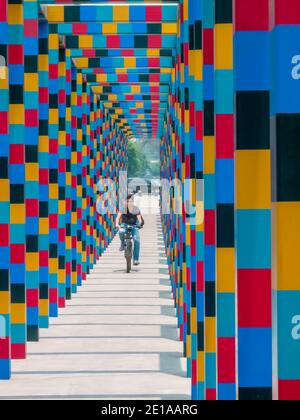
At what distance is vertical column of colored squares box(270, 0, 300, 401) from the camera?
2.95 m

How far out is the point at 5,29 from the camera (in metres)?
9.34

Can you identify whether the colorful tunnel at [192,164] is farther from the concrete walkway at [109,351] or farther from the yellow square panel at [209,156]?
the concrete walkway at [109,351]

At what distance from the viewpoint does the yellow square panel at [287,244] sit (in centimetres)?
300

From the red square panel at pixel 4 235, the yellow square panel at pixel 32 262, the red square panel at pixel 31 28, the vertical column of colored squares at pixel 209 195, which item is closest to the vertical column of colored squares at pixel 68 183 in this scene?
the red square panel at pixel 31 28

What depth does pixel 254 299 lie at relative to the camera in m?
3.57

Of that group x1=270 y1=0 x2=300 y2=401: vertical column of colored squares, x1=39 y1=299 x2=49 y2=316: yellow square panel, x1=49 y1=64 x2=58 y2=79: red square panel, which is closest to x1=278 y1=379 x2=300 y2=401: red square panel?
x1=270 y1=0 x2=300 y2=401: vertical column of colored squares

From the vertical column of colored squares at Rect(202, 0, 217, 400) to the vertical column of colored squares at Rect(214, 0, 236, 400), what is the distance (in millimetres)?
1143

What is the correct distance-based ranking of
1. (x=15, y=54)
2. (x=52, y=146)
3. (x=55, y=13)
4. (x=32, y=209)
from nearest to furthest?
1. (x=15, y=54)
2. (x=32, y=209)
3. (x=55, y=13)
4. (x=52, y=146)

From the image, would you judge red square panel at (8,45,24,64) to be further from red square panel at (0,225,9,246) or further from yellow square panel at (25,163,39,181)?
red square panel at (0,225,9,246)

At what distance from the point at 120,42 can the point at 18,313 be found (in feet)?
22.4

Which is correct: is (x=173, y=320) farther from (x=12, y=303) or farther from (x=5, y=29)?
(x=5, y=29)

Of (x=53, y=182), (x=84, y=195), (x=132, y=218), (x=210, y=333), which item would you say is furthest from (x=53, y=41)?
(x=132, y=218)

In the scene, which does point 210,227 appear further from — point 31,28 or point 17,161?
point 31,28

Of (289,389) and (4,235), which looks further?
(4,235)
